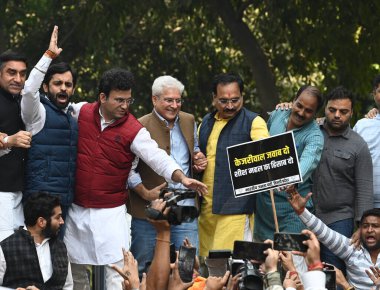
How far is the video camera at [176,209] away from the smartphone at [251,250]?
520mm

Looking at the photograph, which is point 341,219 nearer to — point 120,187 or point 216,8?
point 120,187

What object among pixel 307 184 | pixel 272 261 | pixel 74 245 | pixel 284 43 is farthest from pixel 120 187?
pixel 284 43

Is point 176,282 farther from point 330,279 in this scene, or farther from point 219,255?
point 330,279

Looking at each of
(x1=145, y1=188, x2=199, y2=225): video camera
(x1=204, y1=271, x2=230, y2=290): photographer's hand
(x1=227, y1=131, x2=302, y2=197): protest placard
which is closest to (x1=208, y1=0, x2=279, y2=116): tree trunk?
(x1=227, y1=131, x2=302, y2=197): protest placard

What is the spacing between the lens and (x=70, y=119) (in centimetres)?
1140

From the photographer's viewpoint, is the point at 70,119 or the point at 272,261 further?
the point at 70,119

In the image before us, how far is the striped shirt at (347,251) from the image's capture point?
37.8ft

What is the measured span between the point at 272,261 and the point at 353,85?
7.85 metres

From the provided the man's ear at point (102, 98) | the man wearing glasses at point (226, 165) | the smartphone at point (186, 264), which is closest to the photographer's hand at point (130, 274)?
the smartphone at point (186, 264)

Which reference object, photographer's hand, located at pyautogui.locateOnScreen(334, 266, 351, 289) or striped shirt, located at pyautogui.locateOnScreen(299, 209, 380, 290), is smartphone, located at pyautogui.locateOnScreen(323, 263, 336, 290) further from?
striped shirt, located at pyautogui.locateOnScreen(299, 209, 380, 290)

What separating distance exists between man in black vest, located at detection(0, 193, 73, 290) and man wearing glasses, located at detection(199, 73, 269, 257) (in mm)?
1252

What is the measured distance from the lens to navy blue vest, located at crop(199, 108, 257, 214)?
1179 centimetres

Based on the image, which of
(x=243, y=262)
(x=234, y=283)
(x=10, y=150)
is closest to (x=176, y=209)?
(x=243, y=262)

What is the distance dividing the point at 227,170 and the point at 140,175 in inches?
25.6
